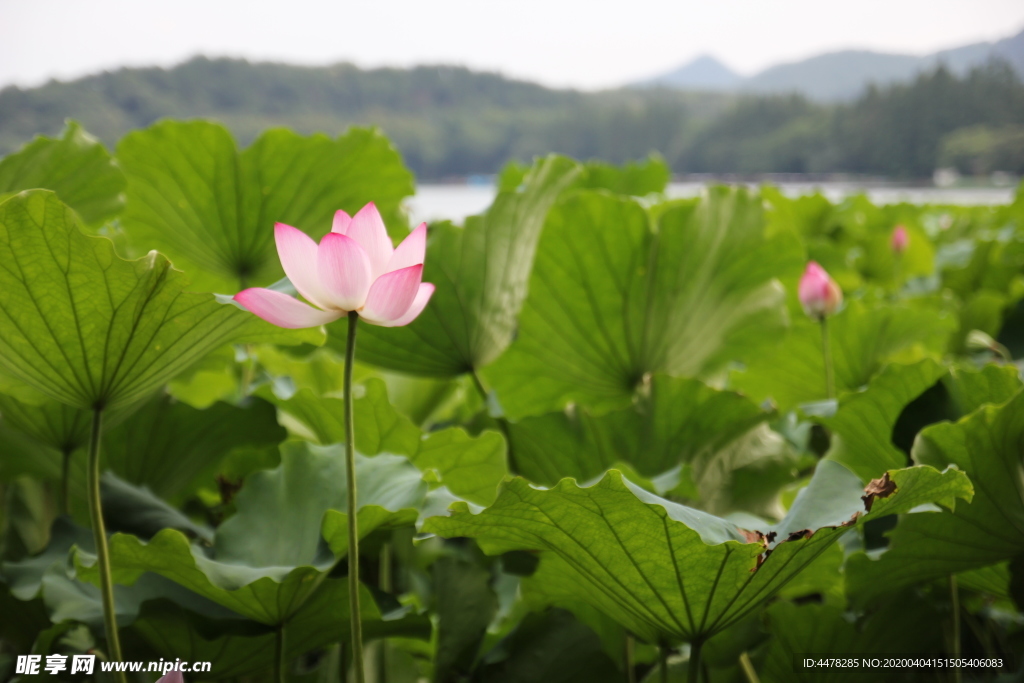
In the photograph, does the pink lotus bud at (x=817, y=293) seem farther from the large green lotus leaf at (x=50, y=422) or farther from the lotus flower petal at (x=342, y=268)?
the large green lotus leaf at (x=50, y=422)

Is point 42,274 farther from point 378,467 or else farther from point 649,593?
point 649,593

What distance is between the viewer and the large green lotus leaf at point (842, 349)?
1.07 meters

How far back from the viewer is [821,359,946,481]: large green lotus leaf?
0.67 metres

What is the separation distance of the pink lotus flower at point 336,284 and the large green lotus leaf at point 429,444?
0.77 ft

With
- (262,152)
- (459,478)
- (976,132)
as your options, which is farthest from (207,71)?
(976,132)

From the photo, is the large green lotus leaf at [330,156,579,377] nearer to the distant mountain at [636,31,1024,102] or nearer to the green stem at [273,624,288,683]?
the green stem at [273,624,288,683]

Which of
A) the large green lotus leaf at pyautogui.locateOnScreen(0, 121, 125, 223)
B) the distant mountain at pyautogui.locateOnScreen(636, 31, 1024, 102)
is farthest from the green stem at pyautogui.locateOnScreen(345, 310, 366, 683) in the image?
the distant mountain at pyautogui.locateOnScreen(636, 31, 1024, 102)

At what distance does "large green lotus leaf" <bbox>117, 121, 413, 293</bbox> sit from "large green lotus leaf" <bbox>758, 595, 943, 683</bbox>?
0.66 m

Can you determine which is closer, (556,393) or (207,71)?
(556,393)

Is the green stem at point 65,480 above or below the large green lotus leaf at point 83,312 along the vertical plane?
below

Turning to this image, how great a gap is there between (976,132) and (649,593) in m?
5.61

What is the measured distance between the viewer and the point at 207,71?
110 inches

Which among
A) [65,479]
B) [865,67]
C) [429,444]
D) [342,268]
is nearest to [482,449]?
[429,444]

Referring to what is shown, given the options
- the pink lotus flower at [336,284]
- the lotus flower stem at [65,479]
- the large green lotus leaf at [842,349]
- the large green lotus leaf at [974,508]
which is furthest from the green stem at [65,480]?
the large green lotus leaf at [842,349]
